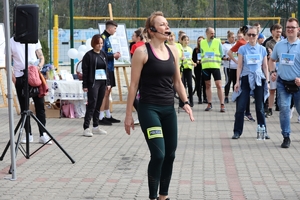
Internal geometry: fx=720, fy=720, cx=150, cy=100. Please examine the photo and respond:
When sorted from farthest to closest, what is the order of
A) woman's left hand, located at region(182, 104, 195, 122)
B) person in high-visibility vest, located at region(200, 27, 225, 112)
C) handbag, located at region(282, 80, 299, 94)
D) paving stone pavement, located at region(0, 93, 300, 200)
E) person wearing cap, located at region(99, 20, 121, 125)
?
1. person in high-visibility vest, located at region(200, 27, 225, 112)
2. person wearing cap, located at region(99, 20, 121, 125)
3. handbag, located at region(282, 80, 299, 94)
4. paving stone pavement, located at region(0, 93, 300, 200)
5. woman's left hand, located at region(182, 104, 195, 122)

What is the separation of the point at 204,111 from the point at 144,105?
1054 cm

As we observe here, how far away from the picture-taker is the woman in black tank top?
6.83m

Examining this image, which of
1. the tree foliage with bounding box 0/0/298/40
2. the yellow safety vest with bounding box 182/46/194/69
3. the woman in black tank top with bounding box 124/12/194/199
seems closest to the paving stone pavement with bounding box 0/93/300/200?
the woman in black tank top with bounding box 124/12/194/199

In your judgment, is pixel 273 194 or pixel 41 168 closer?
pixel 273 194

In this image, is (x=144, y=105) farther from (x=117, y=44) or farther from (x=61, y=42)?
(x=61, y=42)

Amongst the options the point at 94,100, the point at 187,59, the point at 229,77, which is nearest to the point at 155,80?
the point at 94,100

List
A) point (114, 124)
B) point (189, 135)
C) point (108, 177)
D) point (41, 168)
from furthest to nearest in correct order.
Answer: point (114, 124)
point (189, 135)
point (41, 168)
point (108, 177)

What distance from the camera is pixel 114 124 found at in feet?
48.6

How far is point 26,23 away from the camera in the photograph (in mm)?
9188

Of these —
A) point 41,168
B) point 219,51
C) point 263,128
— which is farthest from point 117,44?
point 41,168

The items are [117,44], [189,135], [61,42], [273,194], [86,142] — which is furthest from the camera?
[61,42]

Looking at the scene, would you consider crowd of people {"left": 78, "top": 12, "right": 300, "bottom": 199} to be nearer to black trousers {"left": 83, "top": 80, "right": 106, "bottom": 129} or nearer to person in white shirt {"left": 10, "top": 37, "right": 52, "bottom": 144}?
black trousers {"left": 83, "top": 80, "right": 106, "bottom": 129}

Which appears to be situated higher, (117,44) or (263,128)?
(117,44)

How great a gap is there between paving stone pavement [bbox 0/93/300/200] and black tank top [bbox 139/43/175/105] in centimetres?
127
